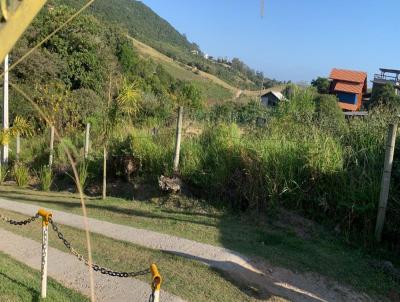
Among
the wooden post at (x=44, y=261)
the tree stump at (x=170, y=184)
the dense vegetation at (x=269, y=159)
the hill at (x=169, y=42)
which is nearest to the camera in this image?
the wooden post at (x=44, y=261)

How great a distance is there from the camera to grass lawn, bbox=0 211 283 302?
5773 millimetres

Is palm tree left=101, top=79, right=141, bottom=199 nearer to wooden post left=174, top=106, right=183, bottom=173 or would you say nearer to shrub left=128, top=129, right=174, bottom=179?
shrub left=128, top=129, right=174, bottom=179

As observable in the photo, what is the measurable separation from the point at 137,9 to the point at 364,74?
10093 cm

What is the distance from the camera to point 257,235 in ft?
26.7

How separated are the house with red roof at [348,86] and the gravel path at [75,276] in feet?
164

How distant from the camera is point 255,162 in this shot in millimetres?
9750

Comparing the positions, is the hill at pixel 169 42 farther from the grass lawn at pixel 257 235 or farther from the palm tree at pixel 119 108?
the grass lawn at pixel 257 235

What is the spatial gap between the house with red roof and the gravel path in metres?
50.0

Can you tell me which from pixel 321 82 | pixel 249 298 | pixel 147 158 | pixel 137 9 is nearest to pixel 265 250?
pixel 249 298

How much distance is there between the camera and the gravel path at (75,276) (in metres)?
5.83

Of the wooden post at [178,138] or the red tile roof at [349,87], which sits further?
the red tile roof at [349,87]

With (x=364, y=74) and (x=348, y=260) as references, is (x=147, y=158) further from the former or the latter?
(x=364, y=74)

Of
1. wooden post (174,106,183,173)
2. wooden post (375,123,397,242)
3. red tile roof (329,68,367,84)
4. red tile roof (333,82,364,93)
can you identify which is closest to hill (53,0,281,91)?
red tile roof (329,68,367,84)

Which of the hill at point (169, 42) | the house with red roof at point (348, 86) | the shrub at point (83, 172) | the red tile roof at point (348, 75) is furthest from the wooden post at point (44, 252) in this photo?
the hill at point (169, 42)
